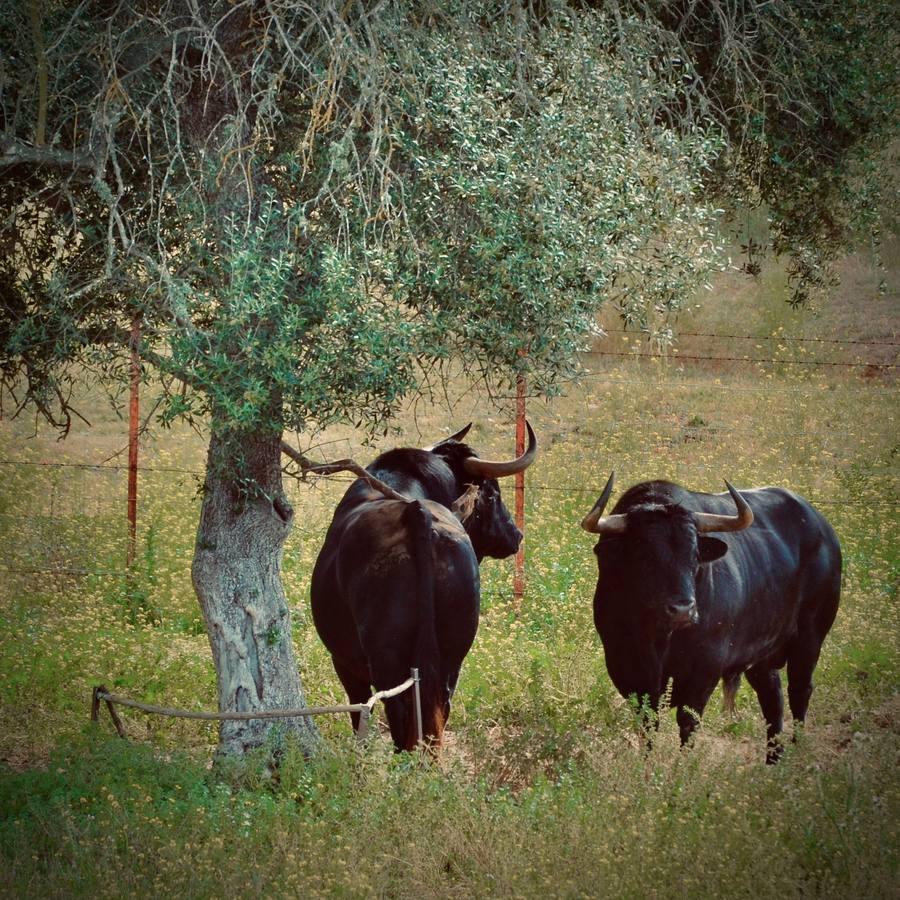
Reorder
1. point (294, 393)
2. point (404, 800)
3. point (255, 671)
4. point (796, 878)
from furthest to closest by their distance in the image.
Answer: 1. point (255, 671)
2. point (294, 393)
3. point (404, 800)
4. point (796, 878)

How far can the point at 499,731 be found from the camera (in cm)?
998

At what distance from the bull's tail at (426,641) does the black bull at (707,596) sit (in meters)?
1.21

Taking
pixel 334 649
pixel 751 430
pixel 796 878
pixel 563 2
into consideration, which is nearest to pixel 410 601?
pixel 334 649

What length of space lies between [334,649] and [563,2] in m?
4.65

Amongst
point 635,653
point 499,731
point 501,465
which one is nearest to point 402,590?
point 501,465

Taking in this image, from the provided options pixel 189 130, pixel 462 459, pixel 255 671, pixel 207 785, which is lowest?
pixel 207 785

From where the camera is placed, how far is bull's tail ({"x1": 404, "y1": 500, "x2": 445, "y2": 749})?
27.6 ft

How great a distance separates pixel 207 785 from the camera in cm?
844

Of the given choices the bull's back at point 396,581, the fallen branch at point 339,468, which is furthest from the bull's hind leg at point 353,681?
the fallen branch at point 339,468

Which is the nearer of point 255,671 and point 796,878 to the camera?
point 796,878

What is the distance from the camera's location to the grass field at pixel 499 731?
21.5 ft

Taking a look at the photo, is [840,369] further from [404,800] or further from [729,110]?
[404,800]

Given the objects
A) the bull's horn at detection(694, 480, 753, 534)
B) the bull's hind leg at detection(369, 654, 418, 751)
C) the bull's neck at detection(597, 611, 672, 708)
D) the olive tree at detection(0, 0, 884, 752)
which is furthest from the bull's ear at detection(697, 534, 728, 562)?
the bull's hind leg at detection(369, 654, 418, 751)

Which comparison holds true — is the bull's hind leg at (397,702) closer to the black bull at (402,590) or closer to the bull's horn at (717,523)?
the black bull at (402,590)
